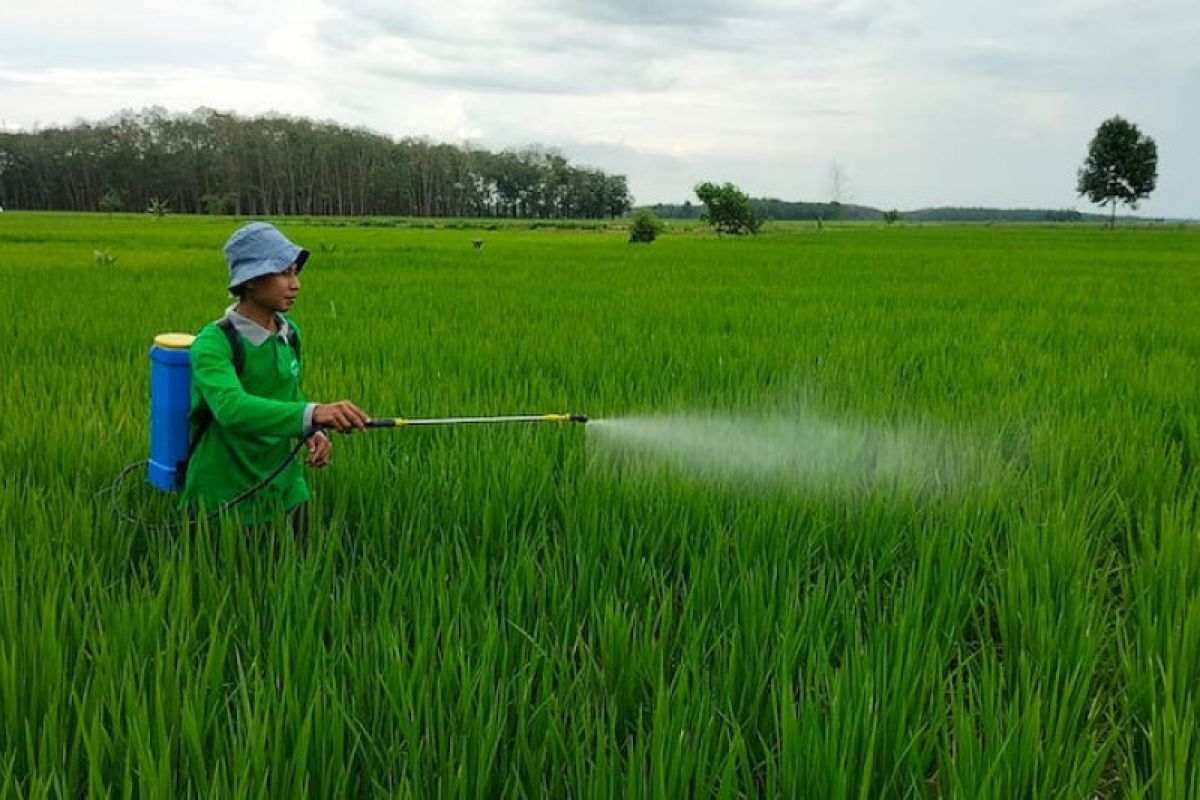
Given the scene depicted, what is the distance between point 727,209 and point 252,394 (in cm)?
4000

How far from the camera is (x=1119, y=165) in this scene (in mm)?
60750

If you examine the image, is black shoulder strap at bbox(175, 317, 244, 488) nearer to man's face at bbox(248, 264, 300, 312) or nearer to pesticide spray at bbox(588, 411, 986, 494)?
man's face at bbox(248, 264, 300, 312)

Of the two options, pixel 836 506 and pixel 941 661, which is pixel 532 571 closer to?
pixel 941 661

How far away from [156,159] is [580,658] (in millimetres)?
90765

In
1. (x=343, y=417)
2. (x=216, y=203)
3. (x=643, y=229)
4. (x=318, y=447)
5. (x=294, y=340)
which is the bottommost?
(x=318, y=447)

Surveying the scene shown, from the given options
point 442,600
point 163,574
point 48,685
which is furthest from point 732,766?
point 163,574

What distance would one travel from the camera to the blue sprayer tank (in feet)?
7.25

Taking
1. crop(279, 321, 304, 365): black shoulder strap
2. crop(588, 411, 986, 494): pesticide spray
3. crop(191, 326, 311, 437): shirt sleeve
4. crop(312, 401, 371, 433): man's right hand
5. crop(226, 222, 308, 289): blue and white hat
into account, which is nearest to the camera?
crop(312, 401, 371, 433): man's right hand

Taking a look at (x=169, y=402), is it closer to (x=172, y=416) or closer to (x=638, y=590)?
(x=172, y=416)

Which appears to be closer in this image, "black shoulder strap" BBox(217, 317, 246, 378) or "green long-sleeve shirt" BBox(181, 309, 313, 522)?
"green long-sleeve shirt" BBox(181, 309, 313, 522)

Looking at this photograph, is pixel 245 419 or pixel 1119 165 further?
pixel 1119 165

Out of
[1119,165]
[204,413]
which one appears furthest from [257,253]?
[1119,165]

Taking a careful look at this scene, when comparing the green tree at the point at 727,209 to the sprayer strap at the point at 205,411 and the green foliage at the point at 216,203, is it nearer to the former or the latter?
the sprayer strap at the point at 205,411

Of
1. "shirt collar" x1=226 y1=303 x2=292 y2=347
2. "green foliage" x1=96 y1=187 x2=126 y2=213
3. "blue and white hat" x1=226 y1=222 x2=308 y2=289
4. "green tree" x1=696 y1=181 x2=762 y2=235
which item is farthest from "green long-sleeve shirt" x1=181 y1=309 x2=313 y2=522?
"green foliage" x1=96 y1=187 x2=126 y2=213
